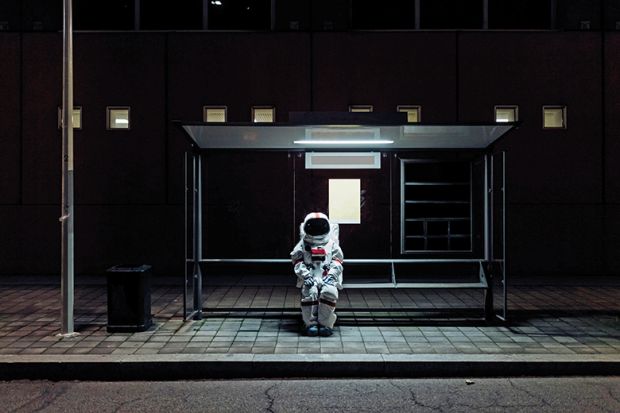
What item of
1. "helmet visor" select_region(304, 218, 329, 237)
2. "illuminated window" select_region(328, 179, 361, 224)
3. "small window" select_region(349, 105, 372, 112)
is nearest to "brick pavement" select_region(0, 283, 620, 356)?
"helmet visor" select_region(304, 218, 329, 237)

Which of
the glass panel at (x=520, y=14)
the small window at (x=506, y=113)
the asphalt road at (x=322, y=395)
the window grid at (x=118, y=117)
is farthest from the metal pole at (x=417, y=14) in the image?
the asphalt road at (x=322, y=395)

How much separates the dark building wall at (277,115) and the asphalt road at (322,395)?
21.5 ft

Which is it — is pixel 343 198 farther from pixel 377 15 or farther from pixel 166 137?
pixel 377 15

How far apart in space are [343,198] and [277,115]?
3598mm

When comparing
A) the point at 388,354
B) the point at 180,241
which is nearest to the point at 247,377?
the point at 388,354

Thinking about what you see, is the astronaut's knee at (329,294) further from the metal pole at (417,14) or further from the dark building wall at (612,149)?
the dark building wall at (612,149)

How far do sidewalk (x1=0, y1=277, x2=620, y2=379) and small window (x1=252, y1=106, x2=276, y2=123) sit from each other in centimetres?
427

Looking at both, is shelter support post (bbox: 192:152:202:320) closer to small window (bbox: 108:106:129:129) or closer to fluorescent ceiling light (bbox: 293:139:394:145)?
fluorescent ceiling light (bbox: 293:139:394:145)

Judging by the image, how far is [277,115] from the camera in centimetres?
1196

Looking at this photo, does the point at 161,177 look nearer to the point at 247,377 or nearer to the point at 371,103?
the point at 371,103

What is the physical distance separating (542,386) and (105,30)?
11.1 meters

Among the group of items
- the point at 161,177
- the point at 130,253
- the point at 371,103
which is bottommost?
the point at 130,253

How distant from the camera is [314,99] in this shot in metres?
11.9

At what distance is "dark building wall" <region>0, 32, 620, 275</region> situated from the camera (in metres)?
11.9
